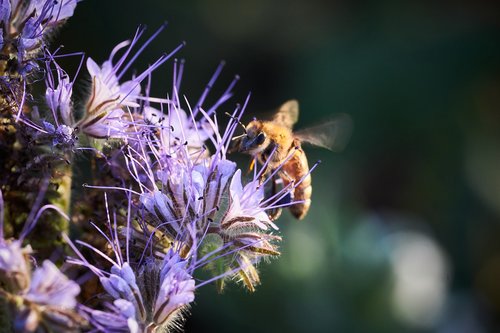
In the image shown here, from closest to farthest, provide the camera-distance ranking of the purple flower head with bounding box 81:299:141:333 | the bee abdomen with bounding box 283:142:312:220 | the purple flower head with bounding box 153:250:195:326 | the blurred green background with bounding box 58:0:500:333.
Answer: the purple flower head with bounding box 81:299:141:333, the purple flower head with bounding box 153:250:195:326, the bee abdomen with bounding box 283:142:312:220, the blurred green background with bounding box 58:0:500:333

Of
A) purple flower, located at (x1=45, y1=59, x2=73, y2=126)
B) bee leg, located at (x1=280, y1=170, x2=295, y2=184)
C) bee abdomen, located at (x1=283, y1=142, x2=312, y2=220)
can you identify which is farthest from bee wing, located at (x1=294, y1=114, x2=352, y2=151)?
Answer: purple flower, located at (x1=45, y1=59, x2=73, y2=126)

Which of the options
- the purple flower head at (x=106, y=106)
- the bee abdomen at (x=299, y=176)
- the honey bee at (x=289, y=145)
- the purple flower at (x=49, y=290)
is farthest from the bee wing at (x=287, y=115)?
the purple flower at (x=49, y=290)

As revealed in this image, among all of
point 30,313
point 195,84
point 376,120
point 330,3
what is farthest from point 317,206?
point 30,313

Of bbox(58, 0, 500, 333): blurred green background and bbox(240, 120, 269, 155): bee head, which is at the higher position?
bbox(58, 0, 500, 333): blurred green background

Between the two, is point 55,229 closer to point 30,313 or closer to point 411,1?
point 30,313

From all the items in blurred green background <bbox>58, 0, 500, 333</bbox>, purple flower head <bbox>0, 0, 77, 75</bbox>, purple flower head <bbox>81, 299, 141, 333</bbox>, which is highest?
blurred green background <bbox>58, 0, 500, 333</bbox>

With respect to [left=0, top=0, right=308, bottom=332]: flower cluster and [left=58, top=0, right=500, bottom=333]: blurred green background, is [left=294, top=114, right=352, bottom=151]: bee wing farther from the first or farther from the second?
[left=58, top=0, right=500, bottom=333]: blurred green background

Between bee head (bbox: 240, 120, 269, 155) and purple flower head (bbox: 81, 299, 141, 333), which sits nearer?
purple flower head (bbox: 81, 299, 141, 333)
